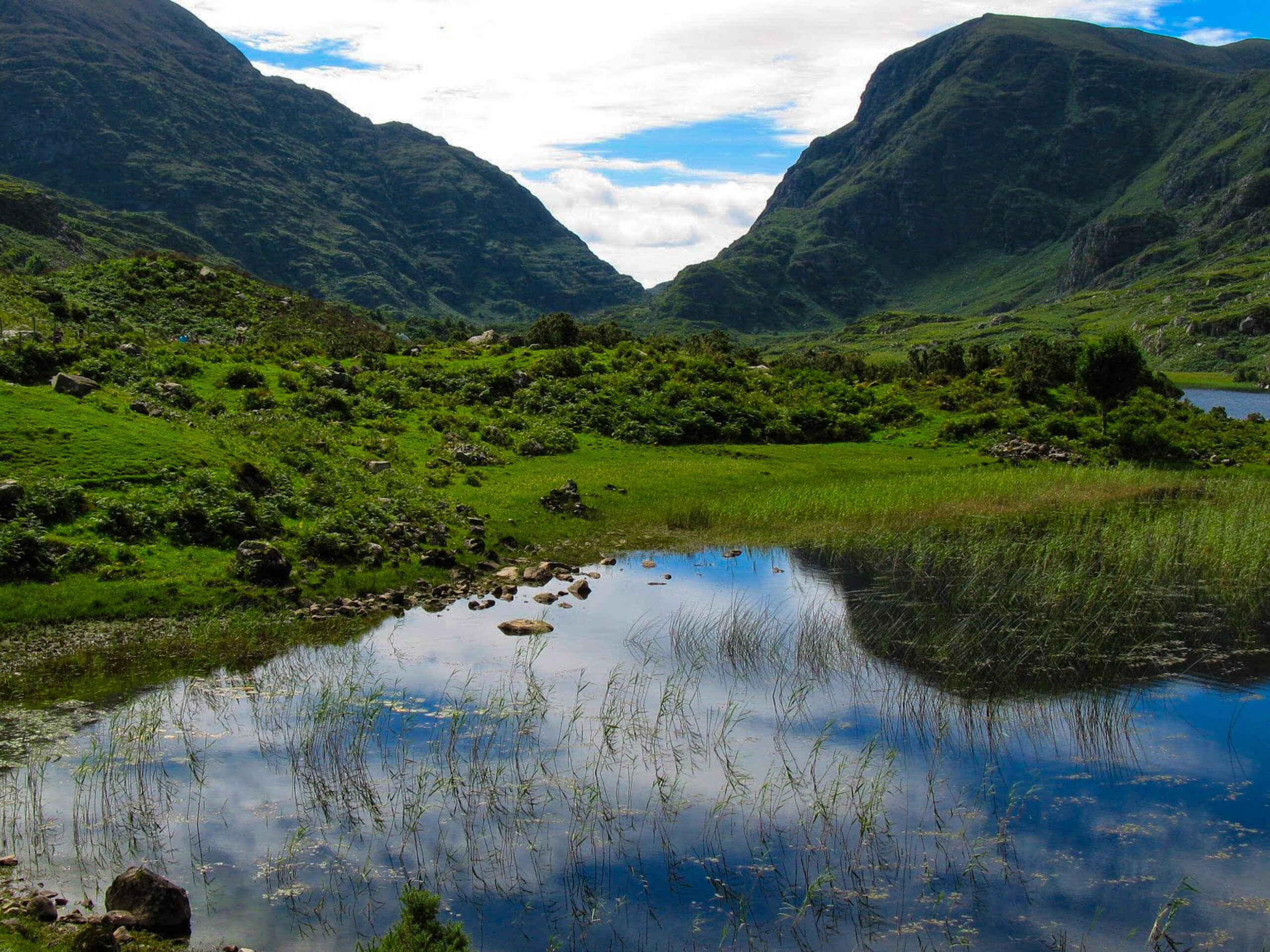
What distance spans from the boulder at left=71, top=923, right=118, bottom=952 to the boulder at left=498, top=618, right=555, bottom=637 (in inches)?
544

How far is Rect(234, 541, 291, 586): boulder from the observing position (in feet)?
82.9

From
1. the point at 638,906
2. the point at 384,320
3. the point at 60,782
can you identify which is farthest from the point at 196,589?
the point at 384,320

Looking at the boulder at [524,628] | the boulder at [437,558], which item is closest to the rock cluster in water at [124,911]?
the boulder at [524,628]

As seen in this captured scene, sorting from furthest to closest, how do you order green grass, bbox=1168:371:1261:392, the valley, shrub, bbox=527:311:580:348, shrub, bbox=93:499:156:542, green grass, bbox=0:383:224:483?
green grass, bbox=1168:371:1261:392, shrub, bbox=527:311:580:348, green grass, bbox=0:383:224:483, shrub, bbox=93:499:156:542, the valley

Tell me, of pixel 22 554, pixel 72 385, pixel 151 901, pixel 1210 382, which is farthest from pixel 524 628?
pixel 1210 382

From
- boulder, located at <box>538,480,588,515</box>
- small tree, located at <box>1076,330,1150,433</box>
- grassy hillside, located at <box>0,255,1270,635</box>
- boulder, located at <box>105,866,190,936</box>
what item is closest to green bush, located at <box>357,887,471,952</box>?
boulder, located at <box>105,866,190,936</box>

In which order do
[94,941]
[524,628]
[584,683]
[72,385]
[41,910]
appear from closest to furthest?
[94,941], [41,910], [584,683], [524,628], [72,385]

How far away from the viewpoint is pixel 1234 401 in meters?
130

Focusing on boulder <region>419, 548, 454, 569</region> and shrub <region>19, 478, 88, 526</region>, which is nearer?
shrub <region>19, 478, 88, 526</region>

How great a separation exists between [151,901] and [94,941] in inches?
35.3

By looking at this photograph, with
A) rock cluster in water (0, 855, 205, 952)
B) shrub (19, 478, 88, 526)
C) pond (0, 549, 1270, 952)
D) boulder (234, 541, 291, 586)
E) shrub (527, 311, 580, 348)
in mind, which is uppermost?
shrub (527, 311, 580, 348)

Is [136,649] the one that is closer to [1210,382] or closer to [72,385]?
[72,385]

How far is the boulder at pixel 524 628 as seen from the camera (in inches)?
944

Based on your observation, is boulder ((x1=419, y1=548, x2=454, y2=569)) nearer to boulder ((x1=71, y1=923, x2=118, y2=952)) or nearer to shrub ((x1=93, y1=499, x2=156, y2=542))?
shrub ((x1=93, y1=499, x2=156, y2=542))
